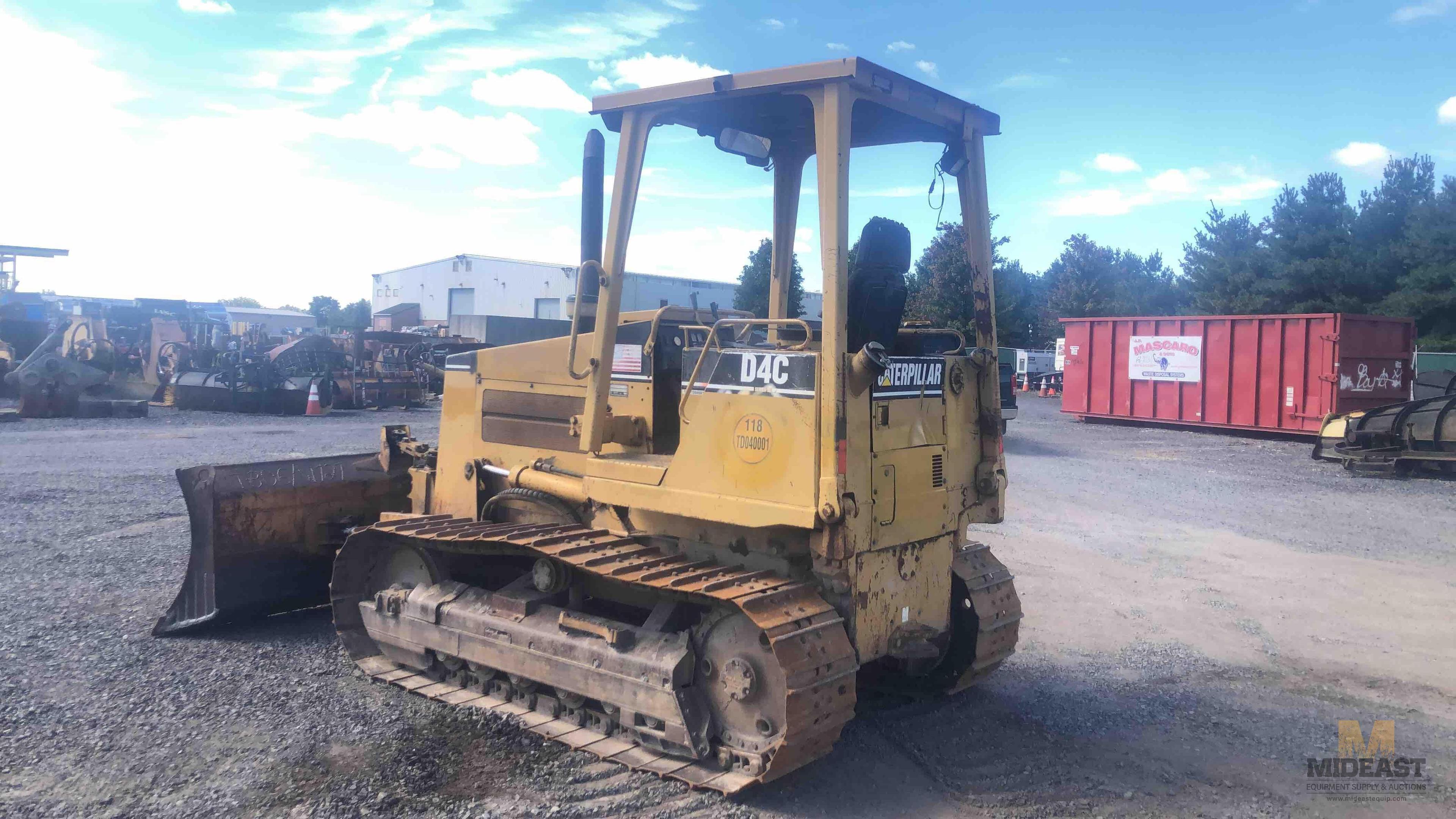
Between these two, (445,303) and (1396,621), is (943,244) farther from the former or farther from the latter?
(445,303)

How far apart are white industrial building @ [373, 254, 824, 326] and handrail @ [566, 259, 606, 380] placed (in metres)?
28.7

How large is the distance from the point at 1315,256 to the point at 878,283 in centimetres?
4723

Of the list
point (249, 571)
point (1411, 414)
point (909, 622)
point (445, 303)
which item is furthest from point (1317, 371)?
point (445, 303)

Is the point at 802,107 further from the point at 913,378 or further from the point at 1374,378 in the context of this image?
the point at 1374,378

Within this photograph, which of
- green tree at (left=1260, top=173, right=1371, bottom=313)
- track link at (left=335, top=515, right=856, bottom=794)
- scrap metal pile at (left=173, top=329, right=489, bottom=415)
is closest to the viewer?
track link at (left=335, top=515, right=856, bottom=794)

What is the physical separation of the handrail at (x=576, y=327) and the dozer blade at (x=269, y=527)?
8.31ft

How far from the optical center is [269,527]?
6539 millimetres

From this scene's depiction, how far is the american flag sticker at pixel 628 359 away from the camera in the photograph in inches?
208

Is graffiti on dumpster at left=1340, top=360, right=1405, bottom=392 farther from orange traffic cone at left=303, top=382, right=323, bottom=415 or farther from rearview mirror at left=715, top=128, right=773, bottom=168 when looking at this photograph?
orange traffic cone at left=303, top=382, right=323, bottom=415

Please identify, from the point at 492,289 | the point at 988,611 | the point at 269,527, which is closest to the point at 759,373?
the point at 988,611

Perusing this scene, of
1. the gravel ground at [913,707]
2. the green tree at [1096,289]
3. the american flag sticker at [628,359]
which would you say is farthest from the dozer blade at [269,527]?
the green tree at [1096,289]

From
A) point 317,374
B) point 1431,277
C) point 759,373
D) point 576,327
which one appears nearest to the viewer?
point 759,373

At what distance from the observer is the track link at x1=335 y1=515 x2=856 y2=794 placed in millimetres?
3967

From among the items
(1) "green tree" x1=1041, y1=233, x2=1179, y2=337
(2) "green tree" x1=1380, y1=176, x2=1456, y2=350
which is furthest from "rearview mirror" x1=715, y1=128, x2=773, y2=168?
(1) "green tree" x1=1041, y1=233, x2=1179, y2=337
